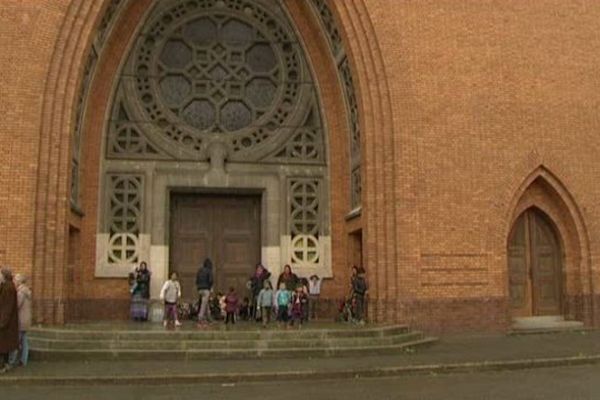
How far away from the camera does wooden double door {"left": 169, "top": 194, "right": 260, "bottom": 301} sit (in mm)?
17203

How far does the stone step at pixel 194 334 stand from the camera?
12.3 meters

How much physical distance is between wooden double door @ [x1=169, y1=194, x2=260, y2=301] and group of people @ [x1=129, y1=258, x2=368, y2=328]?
49 centimetres

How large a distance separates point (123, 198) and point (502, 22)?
31.7 feet

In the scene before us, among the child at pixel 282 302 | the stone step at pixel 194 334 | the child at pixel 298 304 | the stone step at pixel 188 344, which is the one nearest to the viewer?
the stone step at pixel 188 344

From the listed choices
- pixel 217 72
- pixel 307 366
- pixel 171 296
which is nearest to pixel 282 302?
pixel 171 296

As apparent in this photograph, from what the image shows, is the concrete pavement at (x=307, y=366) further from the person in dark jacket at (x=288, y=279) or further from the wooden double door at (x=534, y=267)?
the person in dark jacket at (x=288, y=279)

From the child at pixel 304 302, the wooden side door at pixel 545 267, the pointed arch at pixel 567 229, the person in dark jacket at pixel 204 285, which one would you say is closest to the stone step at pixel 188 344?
the child at pixel 304 302

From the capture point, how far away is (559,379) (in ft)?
33.3

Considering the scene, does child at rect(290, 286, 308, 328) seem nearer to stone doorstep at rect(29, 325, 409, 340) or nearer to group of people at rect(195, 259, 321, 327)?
group of people at rect(195, 259, 321, 327)

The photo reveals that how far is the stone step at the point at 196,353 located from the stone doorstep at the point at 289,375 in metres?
1.71

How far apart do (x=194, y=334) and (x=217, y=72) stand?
788 centimetres

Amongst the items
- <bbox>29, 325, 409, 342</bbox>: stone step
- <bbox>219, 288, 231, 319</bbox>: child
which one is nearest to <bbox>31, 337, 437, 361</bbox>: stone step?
<bbox>29, 325, 409, 342</bbox>: stone step

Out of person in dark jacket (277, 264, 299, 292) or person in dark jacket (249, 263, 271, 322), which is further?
person in dark jacket (249, 263, 271, 322)

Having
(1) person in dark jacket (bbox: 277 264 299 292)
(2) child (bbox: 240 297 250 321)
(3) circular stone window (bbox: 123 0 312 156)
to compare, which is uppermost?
(3) circular stone window (bbox: 123 0 312 156)
